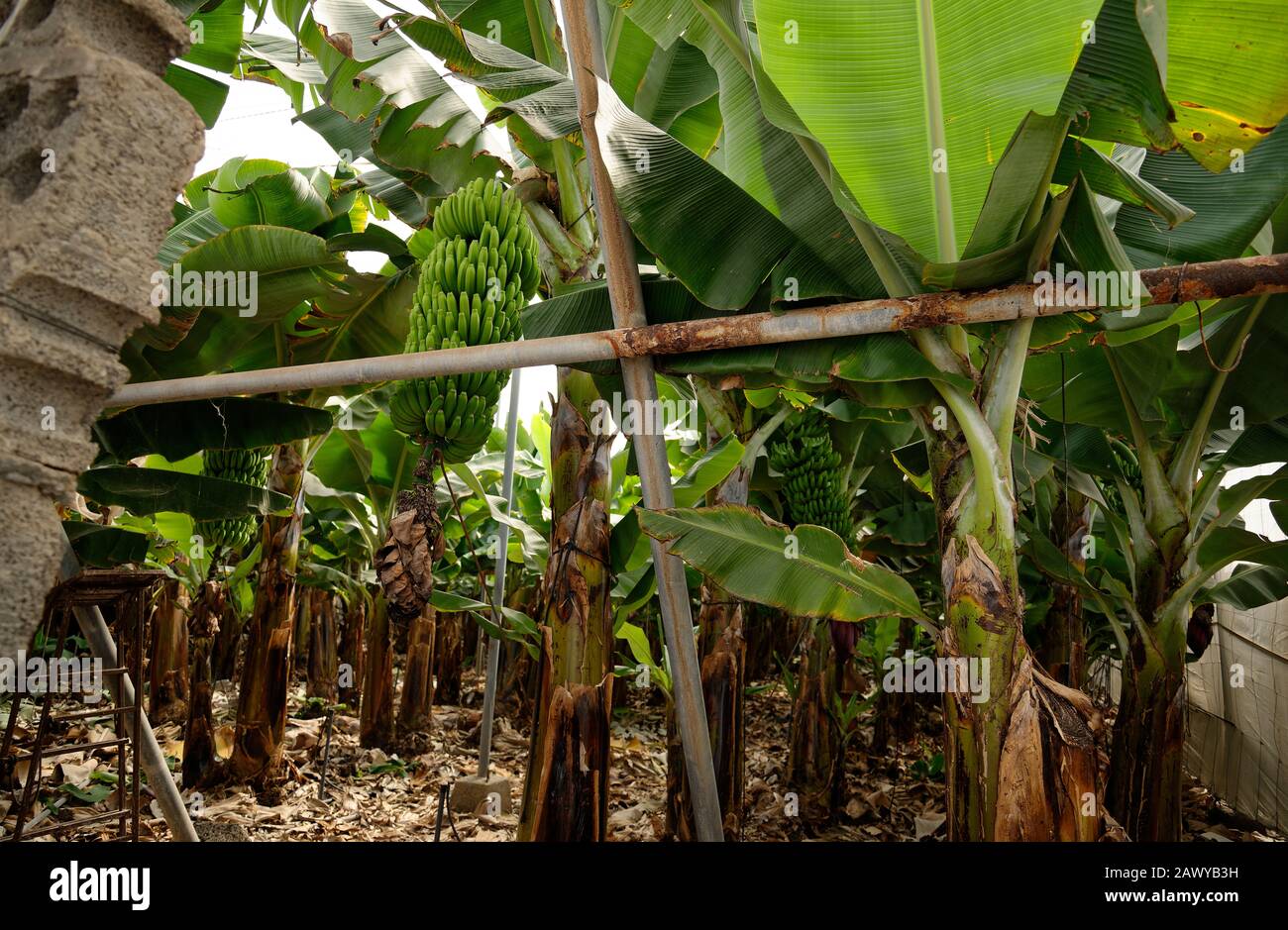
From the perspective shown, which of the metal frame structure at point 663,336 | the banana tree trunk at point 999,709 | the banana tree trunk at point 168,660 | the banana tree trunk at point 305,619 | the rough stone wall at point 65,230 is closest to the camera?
the rough stone wall at point 65,230

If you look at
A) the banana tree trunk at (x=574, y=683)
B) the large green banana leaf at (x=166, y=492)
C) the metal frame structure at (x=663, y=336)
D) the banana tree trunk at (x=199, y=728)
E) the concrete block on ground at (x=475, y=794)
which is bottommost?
the concrete block on ground at (x=475, y=794)

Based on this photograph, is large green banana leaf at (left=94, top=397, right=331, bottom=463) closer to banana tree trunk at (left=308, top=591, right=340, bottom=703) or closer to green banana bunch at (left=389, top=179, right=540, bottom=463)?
green banana bunch at (left=389, top=179, right=540, bottom=463)

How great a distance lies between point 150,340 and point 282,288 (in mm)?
560

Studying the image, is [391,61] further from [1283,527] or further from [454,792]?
[1283,527]

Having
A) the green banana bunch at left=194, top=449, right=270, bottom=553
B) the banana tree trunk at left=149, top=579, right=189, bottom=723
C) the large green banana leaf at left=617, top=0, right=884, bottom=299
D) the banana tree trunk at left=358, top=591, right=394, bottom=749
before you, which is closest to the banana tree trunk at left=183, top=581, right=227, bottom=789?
the green banana bunch at left=194, top=449, right=270, bottom=553

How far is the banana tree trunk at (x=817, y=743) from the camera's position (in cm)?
502

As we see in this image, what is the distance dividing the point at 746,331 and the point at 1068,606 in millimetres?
4058

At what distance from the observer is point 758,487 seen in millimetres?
5055

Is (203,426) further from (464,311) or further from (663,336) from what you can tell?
(663,336)

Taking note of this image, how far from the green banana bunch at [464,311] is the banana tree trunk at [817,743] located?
132 inches

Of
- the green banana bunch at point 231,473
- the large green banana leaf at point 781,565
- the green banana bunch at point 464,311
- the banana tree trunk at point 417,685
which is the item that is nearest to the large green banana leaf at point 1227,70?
the large green banana leaf at point 781,565

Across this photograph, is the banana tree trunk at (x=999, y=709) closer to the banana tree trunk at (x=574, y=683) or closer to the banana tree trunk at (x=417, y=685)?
the banana tree trunk at (x=574, y=683)

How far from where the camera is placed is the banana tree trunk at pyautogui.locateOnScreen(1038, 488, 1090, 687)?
4801 mm
